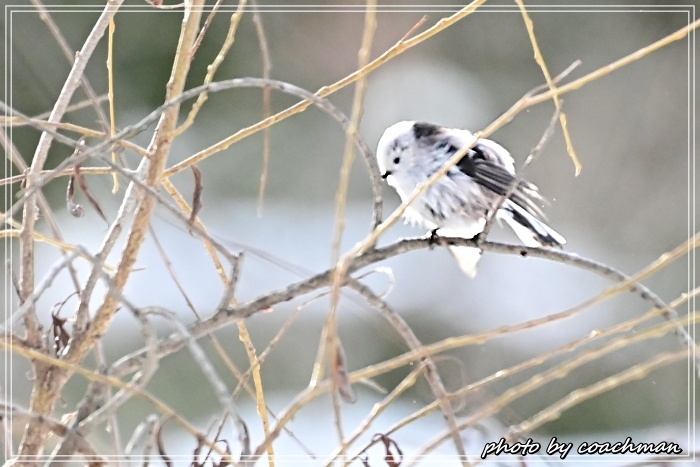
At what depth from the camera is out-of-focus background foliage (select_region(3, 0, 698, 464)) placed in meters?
3.50

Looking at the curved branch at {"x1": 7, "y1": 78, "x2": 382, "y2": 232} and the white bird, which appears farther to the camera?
the white bird

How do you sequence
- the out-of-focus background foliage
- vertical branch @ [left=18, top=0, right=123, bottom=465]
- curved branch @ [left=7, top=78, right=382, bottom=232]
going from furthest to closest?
the out-of-focus background foliage → vertical branch @ [left=18, top=0, right=123, bottom=465] → curved branch @ [left=7, top=78, right=382, bottom=232]

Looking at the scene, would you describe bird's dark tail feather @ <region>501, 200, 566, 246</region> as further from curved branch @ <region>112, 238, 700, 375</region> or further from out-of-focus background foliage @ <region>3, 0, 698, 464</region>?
out-of-focus background foliage @ <region>3, 0, 698, 464</region>

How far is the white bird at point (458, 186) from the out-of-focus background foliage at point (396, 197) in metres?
1.64

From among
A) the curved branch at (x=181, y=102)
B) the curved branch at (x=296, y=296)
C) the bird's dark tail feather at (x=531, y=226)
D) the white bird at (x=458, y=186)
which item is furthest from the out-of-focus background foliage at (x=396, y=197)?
the curved branch at (x=181, y=102)

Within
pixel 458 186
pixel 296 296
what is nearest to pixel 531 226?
pixel 458 186

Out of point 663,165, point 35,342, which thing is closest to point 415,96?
point 663,165

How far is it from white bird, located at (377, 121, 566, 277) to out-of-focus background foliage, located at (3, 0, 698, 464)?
1.64 m

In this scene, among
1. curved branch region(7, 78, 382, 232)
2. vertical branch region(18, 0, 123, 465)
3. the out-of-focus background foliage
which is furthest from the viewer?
the out-of-focus background foliage

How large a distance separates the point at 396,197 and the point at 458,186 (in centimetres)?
252

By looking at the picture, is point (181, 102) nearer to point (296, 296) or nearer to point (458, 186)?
point (296, 296)

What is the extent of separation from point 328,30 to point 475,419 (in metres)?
3.65

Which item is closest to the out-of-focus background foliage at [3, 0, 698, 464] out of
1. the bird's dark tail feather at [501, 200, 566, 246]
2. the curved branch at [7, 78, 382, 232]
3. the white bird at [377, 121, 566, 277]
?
the white bird at [377, 121, 566, 277]

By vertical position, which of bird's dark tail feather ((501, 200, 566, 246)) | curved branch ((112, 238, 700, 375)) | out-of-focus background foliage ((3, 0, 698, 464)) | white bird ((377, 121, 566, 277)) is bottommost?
curved branch ((112, 238, 700, 375))
